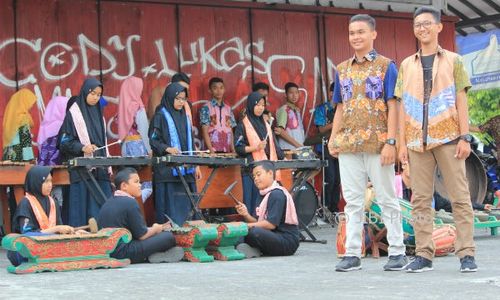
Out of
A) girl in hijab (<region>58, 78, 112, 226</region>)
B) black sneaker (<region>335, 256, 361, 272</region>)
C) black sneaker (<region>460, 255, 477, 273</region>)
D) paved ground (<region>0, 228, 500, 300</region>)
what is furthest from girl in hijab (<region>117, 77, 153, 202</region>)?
black sneaker (<region>460, 255, 477, 273</region>)

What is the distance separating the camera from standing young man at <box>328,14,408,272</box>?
7.41 metres

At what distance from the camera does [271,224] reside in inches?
364

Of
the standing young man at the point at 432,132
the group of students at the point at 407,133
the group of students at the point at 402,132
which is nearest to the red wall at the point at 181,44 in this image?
the group of students at the point at 402,132

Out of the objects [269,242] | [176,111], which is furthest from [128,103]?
[269,242]

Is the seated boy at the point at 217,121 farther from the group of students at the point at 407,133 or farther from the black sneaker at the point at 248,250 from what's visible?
the group of students at the point at 407,133

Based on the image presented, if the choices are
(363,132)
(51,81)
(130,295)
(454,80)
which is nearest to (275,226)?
(363,132)

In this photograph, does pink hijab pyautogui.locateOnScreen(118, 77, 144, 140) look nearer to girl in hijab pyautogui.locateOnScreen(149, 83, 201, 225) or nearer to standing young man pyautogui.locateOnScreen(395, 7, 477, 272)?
girl in hijab pyautogui.locateOnScreen(149, 83, 201, 225)

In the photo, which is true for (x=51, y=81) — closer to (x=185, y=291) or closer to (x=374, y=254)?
(x=374, y=254)

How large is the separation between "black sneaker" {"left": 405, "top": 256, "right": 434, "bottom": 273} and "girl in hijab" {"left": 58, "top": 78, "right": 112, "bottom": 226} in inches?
158

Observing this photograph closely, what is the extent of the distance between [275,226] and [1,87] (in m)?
4.72

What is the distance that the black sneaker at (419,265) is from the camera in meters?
7.20

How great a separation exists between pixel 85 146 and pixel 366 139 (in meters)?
3.84

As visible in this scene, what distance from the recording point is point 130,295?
235 inches

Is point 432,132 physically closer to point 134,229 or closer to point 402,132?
point 402,132
